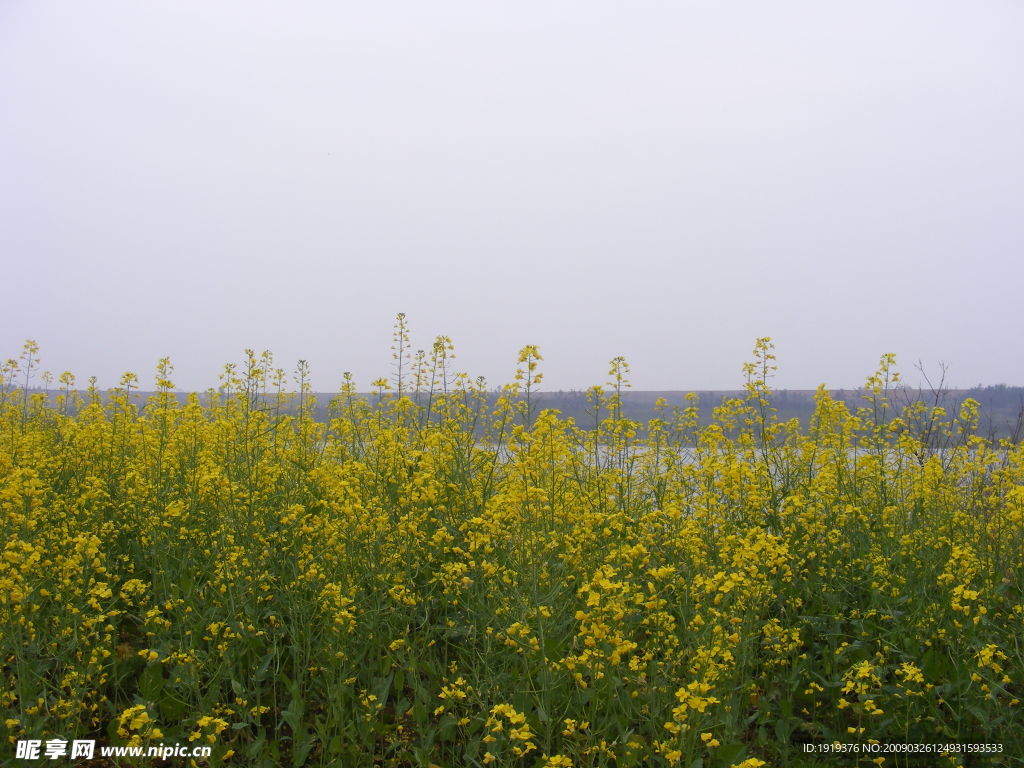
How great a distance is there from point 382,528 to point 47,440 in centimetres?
401

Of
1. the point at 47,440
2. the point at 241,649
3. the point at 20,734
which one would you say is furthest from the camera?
the point at 47,440

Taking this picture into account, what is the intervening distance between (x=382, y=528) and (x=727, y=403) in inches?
119

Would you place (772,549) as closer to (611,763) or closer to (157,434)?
(611,763)

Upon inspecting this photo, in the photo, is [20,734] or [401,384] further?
[401,384]

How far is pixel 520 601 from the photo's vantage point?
9.80ft

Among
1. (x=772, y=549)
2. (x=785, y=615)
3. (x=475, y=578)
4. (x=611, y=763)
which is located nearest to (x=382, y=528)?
(x=475, y=578)

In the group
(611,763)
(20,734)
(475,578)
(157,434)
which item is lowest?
(611,763)

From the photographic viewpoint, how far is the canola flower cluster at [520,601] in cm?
297

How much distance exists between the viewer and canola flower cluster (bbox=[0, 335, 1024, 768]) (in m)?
2.97

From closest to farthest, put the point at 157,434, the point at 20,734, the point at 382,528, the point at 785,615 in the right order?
the point at 20,734, the point at 382,528, the point at 785,615, the point at 157,434

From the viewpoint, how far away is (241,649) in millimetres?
3346

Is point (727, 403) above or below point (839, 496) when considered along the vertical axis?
above

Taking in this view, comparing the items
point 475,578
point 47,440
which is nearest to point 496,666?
point 475,578

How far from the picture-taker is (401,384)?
5078 millimetres
